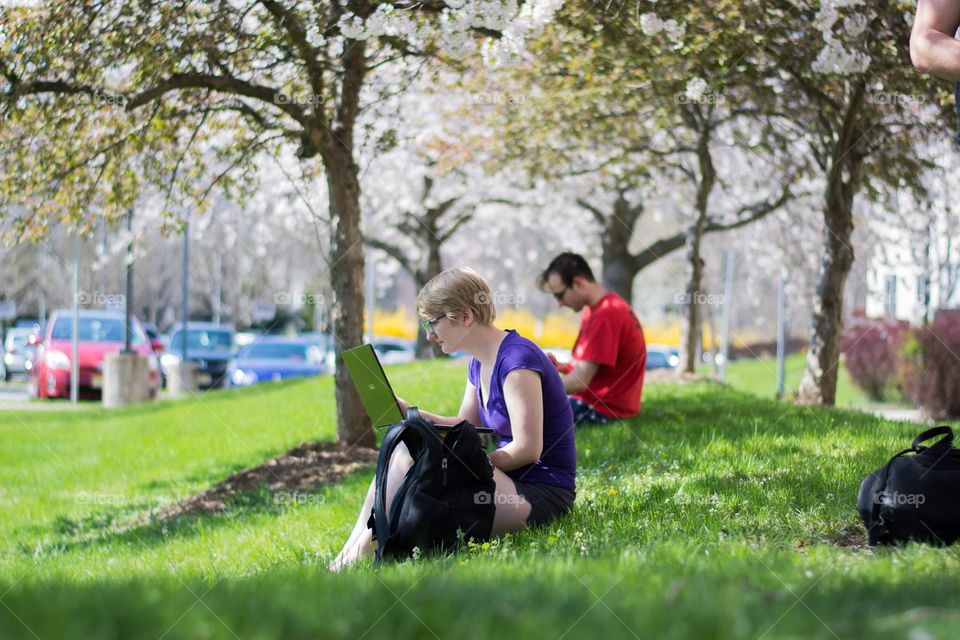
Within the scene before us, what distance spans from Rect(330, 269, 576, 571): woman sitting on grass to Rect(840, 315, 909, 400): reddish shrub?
17315 mm

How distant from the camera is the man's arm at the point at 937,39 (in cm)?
409

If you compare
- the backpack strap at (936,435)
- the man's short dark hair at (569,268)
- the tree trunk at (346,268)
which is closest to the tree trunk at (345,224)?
the tree trunk at (346,268)

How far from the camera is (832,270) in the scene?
12.1 meters

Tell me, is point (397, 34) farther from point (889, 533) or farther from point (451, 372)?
point (451, 372)

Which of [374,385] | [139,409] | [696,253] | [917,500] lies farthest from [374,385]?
[139,409]

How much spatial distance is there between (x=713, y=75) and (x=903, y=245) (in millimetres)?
16491

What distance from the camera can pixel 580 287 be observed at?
8.04 m

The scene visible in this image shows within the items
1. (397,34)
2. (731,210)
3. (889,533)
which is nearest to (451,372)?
(397,34)

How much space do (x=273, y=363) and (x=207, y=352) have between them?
177 inches

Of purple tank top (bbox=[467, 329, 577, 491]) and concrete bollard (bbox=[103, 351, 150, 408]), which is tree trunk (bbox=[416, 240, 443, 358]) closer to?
concrete bollard (bbox=[103, 351, 150, 408])

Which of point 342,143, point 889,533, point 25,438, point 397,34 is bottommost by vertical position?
point 25,438

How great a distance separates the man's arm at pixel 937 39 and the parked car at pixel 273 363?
68.7ft

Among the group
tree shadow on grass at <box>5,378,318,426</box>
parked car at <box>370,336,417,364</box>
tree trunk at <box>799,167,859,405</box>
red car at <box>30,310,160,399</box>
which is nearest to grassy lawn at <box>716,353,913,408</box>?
tree trunk at <box>799,167,859,405</box>

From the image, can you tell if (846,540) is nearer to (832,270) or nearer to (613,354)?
(613,354)
